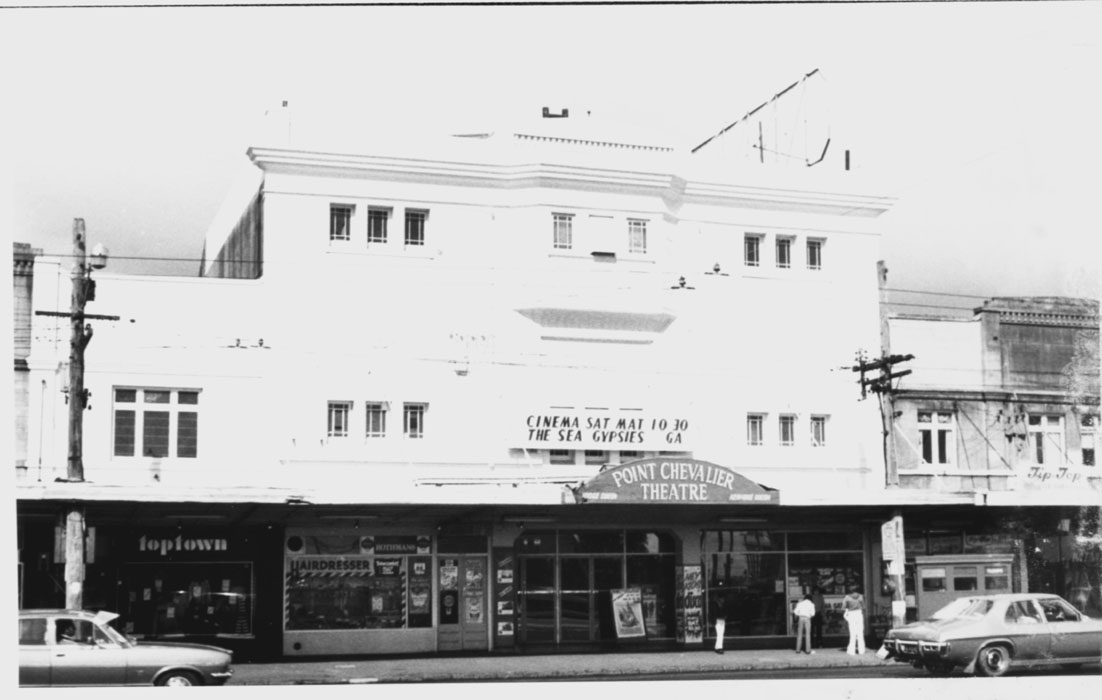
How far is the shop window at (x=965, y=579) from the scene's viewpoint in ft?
62.0

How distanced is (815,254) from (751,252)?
2.51 ft

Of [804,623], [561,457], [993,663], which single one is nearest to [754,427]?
[561,457]

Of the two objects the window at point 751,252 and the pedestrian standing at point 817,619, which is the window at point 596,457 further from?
the pedestrian standing at point 817,619

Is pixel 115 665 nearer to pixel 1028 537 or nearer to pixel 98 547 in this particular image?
pixel 98 547

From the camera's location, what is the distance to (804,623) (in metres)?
19.4

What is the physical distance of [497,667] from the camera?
17797 millimetres

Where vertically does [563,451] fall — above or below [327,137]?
below

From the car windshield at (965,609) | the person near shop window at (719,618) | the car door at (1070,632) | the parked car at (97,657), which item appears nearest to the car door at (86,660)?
the parked car at (97,657)

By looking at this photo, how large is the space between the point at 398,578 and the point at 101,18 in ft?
Result: 27.0

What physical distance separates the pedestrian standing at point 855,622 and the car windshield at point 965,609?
1.55m

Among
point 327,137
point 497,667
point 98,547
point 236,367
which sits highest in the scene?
point 327,137

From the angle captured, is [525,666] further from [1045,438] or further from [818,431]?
[1045,438]

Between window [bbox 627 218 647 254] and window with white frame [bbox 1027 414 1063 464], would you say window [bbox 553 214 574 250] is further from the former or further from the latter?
window with white frame [bbox 1027 414 1063 464]

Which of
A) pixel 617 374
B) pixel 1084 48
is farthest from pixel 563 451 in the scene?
pixel 1084 48
